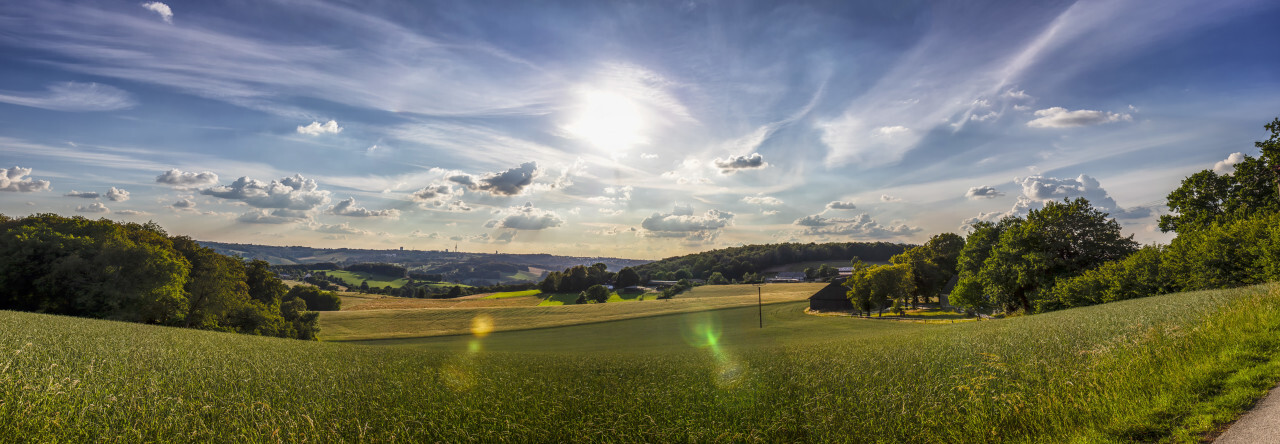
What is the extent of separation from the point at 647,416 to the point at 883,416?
11.5 feet

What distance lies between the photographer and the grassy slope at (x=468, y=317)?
59031 mm

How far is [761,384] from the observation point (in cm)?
920

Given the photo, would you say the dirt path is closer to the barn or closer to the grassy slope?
the grassy slope

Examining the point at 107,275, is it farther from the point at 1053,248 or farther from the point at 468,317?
the point at 1053,248

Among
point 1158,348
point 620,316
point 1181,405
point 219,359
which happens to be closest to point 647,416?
point 1181,405

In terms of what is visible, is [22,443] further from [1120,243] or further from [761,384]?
[1120,243]

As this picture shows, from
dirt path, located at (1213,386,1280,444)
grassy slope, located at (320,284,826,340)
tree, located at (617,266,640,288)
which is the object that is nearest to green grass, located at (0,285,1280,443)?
dirt path, located at (1213,386,1280,444)

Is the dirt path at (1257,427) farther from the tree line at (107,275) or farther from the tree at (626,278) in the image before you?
the tree at (626,278)

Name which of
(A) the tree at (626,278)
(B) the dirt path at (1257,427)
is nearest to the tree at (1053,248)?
(B) the dirt path at (1257,427)

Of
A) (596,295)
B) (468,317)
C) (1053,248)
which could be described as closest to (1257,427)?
(1053,248)

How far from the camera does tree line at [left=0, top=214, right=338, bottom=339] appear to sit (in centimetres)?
3095

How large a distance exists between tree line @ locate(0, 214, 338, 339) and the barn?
68533mm

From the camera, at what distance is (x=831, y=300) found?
72.4 metres

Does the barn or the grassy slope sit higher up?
the barn
